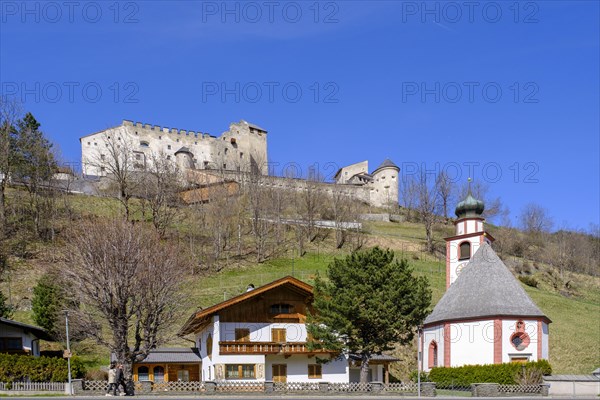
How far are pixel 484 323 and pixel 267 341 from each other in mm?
13206

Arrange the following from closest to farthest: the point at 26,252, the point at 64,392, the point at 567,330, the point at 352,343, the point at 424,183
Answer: the point at 64,392 → the point at 352,343 → the point at 567,330 → the point at 26,252 → the point at 424,183

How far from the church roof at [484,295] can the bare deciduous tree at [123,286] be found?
695 inches

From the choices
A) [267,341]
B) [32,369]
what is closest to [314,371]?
[267,341]

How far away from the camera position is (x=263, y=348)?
40375 mm

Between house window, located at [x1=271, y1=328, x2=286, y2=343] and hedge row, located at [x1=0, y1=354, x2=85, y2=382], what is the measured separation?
11438 millimetres

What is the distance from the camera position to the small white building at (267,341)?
132 ft

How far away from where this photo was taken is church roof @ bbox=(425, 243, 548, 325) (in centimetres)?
4231

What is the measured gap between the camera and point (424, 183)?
10862 centimetres

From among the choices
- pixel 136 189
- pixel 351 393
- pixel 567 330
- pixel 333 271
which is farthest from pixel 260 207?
pixel 351 393

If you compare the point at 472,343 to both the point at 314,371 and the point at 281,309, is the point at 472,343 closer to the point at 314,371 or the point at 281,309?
the point at 314,371

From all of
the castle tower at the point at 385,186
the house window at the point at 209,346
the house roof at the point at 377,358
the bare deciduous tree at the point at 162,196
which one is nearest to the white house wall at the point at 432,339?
the house roof at the point at 377,358

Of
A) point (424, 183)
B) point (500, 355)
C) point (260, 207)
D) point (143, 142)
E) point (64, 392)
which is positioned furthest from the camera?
point (143, 142)

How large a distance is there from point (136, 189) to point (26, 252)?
19251 mm

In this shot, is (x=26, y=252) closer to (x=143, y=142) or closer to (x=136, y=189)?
(x=136, y=189)
